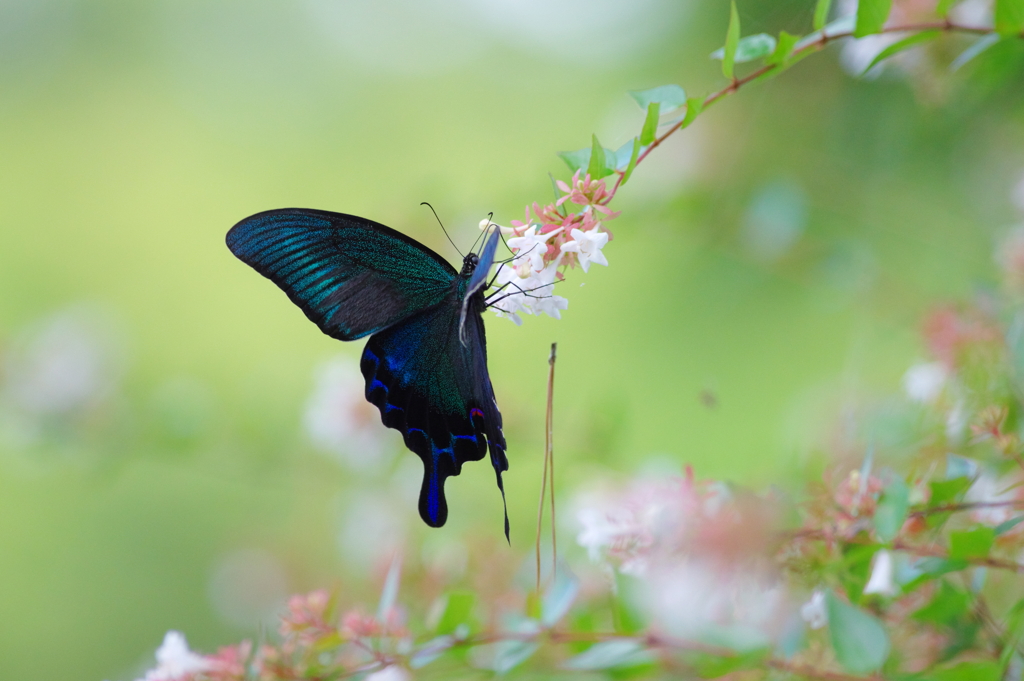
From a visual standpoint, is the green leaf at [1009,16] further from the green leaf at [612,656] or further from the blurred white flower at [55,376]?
the blurred white flower at [55,376]

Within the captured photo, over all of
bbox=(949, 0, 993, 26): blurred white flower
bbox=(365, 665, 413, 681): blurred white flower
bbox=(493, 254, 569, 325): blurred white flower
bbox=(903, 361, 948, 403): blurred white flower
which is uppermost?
bbox=(949, 0, 993, 26): blurred white flower

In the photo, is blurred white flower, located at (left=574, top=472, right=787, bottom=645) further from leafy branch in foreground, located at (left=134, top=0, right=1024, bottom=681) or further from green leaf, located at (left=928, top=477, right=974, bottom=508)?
green leaf, located at (left=928, top=477, right=974, bottom=508)

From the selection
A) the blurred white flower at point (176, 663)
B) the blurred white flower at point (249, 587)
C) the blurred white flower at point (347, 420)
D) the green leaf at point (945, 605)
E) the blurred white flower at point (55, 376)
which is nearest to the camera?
the green leaf at point (945, 605)

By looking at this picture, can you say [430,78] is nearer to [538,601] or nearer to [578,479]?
[578,479]

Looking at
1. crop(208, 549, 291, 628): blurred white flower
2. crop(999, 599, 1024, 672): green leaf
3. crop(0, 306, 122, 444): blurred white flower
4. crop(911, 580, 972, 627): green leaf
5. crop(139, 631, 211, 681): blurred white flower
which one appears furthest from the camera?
crop(208, 549, 291, 628): blurred white flower

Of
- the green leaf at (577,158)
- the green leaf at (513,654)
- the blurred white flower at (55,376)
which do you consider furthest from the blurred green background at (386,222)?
the green leaf at (513,654)

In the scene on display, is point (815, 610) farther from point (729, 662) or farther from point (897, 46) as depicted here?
point (897, 46)

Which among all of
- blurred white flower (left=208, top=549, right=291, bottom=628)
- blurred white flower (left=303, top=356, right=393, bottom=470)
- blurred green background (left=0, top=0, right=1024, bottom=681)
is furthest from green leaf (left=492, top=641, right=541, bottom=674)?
blurred white flower (left=208, top=549, right=291, bottom=628)
